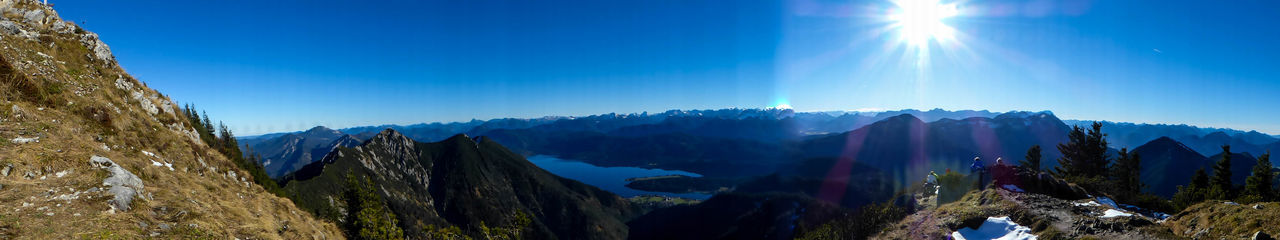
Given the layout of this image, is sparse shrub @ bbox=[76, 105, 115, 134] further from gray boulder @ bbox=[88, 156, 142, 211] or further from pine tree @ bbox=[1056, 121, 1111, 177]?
pine tree @ bbox=[1056, 121, 1111, 177]

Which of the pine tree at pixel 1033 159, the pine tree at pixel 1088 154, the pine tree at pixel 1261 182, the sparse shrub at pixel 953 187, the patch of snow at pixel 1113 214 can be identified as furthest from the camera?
the pine tree at pixel 1033 159

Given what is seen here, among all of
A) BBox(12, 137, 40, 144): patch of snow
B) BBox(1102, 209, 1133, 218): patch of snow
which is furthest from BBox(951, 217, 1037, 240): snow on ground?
BBox(12, 137, 40, 144): patch of snow

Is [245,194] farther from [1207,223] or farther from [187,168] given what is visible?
[1207,223]

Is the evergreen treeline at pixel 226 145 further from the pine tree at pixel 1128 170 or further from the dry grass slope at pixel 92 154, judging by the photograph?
the pine tree at pixel 1128 170

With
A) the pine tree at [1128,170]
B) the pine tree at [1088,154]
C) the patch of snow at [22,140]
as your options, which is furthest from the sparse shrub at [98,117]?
the pine tree at [1128,170]

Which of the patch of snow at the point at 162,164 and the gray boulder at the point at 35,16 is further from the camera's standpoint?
the gray boulder at the point at 35,16

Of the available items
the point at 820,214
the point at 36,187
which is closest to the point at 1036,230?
the point at 36,187
